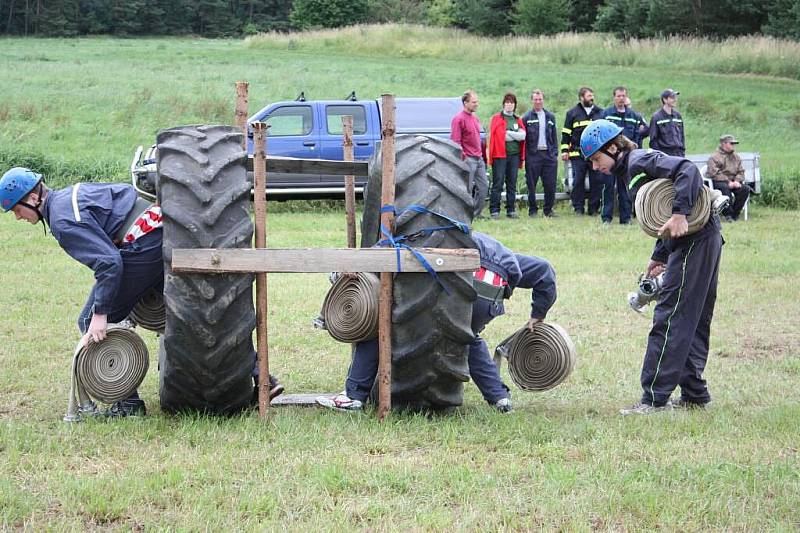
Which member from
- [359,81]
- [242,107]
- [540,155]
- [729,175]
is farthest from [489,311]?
[359,81]

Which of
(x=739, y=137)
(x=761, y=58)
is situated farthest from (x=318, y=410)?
(x=761, y=58)

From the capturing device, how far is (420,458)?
5.61 meters

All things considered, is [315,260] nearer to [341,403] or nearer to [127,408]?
[341,403]

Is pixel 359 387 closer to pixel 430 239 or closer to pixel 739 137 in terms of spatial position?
pixel 430 239

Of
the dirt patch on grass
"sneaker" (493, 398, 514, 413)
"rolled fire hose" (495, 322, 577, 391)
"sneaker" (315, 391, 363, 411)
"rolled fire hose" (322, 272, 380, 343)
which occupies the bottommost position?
the dirt patch on grass

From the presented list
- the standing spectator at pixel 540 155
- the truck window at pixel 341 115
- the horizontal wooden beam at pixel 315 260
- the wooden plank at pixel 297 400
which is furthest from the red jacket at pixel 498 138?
the horizontal wooden beam at pixel 315 260

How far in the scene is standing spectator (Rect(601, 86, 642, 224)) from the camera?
55.4ft

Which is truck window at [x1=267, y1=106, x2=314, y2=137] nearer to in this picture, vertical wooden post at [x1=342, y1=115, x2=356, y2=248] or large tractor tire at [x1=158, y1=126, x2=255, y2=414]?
vertical wooden post at [x1=342, y1=115, x2=356, y2=248]

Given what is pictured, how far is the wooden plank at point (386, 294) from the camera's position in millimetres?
6199

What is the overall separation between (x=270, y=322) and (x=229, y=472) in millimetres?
4814

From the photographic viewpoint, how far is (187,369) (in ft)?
19.7

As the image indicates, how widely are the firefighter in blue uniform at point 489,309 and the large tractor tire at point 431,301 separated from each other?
0.80 feet

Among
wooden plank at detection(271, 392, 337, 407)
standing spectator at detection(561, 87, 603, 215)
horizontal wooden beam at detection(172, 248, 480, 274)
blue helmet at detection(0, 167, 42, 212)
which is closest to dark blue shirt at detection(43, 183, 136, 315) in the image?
blue helmet at detection(0, 167, 42, 212)

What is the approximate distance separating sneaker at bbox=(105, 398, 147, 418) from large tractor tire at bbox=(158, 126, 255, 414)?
0.74 metres
